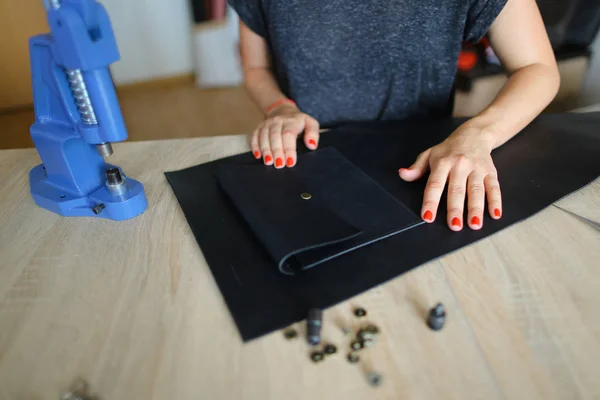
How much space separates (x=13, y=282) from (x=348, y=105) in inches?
29.5

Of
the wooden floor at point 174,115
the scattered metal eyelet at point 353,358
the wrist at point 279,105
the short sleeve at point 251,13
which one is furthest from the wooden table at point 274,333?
the wooden floor at point 174,115

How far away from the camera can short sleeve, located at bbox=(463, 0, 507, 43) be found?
0.79 metres

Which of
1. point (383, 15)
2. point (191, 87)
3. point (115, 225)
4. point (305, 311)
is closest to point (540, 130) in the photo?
point (383, 15)

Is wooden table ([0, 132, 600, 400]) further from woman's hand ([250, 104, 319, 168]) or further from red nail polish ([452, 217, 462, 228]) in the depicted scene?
woman's hand ([250, 104, 319, 168])

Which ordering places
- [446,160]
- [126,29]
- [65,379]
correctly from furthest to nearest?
[126,29] < [446,160] < [65,379]

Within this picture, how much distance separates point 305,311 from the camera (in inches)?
18.9

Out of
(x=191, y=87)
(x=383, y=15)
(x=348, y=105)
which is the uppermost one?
(x=383, y=15)

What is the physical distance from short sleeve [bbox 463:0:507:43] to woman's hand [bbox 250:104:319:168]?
1.21ft

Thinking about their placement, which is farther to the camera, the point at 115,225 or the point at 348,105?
the point at 348,105

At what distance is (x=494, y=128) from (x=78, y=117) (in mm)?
648

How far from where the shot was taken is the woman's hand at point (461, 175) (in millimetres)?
605

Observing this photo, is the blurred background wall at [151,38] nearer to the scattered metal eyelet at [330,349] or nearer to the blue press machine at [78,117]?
the blue press machine at [78,117]

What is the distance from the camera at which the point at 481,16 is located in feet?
2.71

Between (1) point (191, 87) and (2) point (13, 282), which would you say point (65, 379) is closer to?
(2) point (13, 282)
